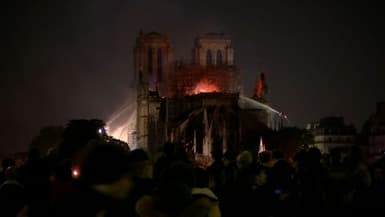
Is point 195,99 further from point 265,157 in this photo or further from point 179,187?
point 179,187

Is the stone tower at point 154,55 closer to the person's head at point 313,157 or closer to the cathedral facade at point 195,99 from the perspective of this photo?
the cathedral facade at point 195,99

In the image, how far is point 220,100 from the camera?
256 ft

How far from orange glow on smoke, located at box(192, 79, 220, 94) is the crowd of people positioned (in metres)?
80.5

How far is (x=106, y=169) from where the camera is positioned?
197 inches

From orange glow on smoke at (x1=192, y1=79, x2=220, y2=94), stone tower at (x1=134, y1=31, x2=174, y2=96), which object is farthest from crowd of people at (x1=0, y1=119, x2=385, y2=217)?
stone tower at (x1=134, y1=31, x2=174, y2=96)

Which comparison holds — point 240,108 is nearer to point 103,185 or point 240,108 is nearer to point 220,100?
point 220,100

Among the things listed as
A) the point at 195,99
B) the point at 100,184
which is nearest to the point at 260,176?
the point at 100,184

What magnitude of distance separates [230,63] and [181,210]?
93.0 metres

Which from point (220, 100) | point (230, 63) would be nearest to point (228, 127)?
point (220, 100)

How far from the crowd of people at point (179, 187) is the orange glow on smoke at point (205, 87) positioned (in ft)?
264

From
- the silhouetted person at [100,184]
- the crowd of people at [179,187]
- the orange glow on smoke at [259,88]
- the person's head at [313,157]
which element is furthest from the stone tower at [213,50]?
the silhouetted person at [100,184]

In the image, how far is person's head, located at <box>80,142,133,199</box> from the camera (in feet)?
16.1

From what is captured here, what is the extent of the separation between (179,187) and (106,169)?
1.20m

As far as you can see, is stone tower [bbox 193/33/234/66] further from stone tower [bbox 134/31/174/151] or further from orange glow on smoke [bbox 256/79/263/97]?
orange glow on smoke [bbox 256/79/263/97]
